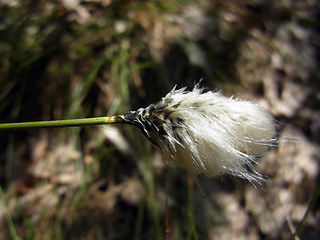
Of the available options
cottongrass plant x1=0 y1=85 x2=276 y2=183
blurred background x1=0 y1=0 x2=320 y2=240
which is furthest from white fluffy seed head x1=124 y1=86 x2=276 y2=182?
blurred background x1=0 y1=0 x2=320 y2=240

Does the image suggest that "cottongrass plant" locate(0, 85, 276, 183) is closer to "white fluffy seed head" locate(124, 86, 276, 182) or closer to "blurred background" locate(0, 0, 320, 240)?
"white fluffy seed head" locate(124, 86, 276, 182)

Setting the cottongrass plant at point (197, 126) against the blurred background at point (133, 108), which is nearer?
the cottongrass plant at point (197, 126)

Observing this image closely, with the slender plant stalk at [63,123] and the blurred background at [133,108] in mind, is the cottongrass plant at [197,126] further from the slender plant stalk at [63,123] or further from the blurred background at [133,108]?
the blurred background at [133,108]

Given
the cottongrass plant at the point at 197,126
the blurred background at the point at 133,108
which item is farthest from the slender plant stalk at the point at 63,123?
the blurred background at the point at 133,108

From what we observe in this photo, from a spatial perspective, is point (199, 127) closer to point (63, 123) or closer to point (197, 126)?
point (197, 126)

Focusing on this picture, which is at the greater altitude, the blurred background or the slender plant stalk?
the slender plant stalk

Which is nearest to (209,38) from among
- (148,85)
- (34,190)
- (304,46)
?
(148,85)

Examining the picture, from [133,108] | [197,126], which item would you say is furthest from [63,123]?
[133,108]

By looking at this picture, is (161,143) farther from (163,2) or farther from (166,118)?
(163,2)
